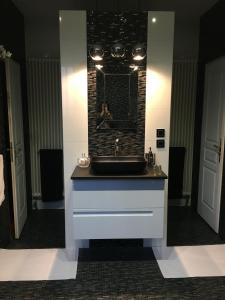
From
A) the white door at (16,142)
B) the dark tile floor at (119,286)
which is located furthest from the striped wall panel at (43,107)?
the dark tile floor at (119,286)

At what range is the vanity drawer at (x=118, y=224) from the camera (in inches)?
91.7

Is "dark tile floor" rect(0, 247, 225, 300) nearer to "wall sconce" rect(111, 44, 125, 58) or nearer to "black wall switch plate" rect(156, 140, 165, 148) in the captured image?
"black wall switch plate" rect(156, 140, 165, 148)

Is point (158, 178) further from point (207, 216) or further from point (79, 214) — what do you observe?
point (207, 216)

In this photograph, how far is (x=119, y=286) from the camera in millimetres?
2262

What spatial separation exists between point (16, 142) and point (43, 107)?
0.83 metres

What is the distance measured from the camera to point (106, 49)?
254 cm

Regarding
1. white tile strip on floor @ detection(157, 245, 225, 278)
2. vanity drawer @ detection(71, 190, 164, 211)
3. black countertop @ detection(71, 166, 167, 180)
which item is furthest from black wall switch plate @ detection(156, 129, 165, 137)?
white tile strip on floor @ detection(157, 245, 225, 278)

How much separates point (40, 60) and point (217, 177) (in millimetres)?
2801

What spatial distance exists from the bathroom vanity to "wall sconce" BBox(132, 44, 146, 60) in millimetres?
1132

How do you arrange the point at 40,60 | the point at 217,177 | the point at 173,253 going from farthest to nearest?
1. the point at 40,60
2. the point at 217,177
3. the point at 173,253

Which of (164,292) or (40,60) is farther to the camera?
(40,60)

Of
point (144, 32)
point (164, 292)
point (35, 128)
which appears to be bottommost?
point (164, 292)

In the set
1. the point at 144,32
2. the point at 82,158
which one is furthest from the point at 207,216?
the point at 144,32

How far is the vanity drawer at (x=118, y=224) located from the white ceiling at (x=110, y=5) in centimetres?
239
